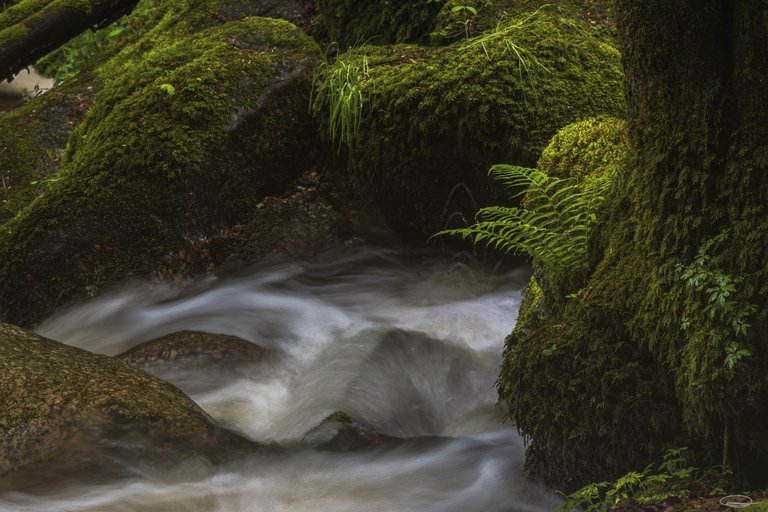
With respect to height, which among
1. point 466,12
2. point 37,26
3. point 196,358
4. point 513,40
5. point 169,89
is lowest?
point 196,358

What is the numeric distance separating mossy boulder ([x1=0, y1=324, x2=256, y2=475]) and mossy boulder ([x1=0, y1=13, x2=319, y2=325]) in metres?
1.49

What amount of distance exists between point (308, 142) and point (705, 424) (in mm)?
4375

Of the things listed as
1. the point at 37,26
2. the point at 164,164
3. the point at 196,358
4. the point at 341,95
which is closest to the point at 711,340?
the point at 196,358

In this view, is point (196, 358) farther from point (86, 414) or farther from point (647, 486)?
point (647, 486)

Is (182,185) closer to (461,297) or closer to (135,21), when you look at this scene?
(461,297)

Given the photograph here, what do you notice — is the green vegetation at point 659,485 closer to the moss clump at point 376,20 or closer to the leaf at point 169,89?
the leaf at point 169,89

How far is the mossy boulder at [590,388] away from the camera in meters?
3.70

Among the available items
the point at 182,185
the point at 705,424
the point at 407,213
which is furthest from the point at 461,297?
the point at 705,424

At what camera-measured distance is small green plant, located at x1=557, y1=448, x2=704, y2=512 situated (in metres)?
3.43

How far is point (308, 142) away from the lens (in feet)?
23.3

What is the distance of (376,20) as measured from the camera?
7.77 m

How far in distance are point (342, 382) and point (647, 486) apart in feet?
7.31

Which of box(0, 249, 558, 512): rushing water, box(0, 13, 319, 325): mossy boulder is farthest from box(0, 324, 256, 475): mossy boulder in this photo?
box(0, 13, 319, 325): mossy boulder

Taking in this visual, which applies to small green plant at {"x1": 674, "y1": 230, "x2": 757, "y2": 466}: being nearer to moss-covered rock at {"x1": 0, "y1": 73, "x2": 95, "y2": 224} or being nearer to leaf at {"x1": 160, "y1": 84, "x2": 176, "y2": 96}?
leaf at {"x1": 160, "y1": 84, "x2": 176, "y2": 96}
